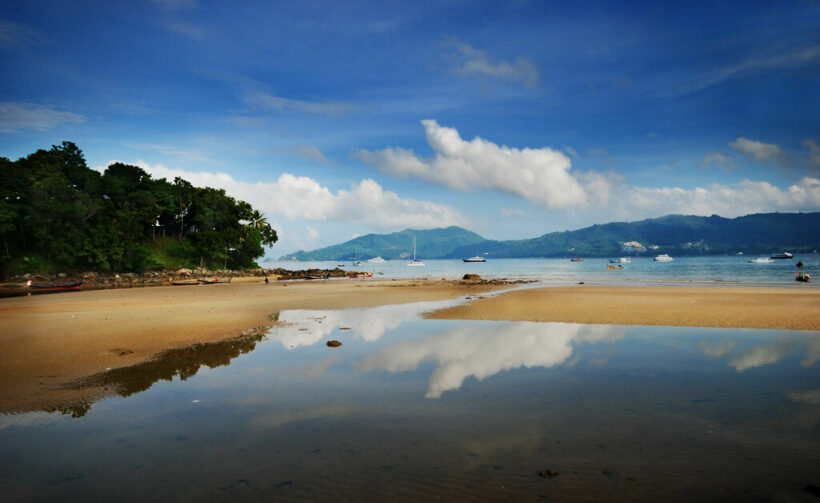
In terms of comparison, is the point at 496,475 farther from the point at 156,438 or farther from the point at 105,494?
the point at 156,438

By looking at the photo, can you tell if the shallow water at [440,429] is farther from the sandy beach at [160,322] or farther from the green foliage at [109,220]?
the green foliage at [109,220]

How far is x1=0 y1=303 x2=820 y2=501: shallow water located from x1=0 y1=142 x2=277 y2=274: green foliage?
75.4 meters

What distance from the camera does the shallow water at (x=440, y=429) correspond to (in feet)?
18.4

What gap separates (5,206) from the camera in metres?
64.4

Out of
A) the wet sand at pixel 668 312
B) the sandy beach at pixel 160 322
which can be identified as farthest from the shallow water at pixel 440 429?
the wet sand at pixel 668 312

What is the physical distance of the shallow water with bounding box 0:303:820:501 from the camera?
562cm

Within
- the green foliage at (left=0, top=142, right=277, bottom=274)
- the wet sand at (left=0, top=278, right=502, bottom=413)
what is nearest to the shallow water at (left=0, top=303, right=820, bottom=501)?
the wet sand at (left=0, top=278, right=502, bottom=413)

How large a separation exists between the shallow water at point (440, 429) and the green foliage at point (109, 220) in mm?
75394

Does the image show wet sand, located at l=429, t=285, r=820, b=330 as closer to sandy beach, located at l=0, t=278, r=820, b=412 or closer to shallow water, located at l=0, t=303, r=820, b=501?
sandy beach, located at l=0, t=278, r=820, b=412

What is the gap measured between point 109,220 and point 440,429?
8772 centimetres

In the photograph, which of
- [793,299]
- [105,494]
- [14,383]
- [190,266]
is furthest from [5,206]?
[793,299]

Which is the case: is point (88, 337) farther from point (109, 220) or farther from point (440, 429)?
point (109, 220)

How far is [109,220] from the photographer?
73.9m

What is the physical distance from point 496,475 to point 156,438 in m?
6.29
